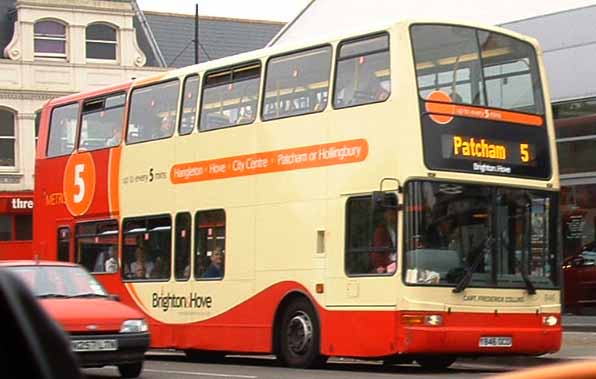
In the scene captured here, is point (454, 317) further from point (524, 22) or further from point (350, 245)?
point (524, 22)

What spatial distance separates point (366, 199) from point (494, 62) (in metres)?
Answer: 2.54

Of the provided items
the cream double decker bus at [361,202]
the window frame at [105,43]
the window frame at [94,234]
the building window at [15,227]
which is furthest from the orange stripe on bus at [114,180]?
the window frame at [105,43]

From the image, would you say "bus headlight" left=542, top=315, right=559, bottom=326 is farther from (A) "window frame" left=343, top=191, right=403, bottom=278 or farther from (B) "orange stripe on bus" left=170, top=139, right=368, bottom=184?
(B) "orange stripe on bus" left=170, top=139, right=368, bottom=184

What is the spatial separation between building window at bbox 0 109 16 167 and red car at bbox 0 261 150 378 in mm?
30282

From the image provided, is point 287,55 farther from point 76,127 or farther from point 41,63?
point 41,63

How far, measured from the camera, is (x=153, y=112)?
66.7 feet

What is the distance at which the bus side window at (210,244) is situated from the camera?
1866 centimetres

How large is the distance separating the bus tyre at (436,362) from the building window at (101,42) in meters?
30.9

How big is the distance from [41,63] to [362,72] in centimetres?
3087

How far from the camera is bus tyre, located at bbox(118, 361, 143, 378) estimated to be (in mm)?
15133

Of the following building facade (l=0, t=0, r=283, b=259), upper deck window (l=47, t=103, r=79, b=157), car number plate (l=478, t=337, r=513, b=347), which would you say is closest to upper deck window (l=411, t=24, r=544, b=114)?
car number plate (l=478, t=337, r=513, b=347)

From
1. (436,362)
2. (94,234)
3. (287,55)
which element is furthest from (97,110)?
(436,362)

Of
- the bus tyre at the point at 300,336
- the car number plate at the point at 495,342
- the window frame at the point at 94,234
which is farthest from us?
the window frame at the point at 94,234

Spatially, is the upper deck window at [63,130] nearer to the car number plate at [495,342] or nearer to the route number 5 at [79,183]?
the route number 5 at [79,183]
